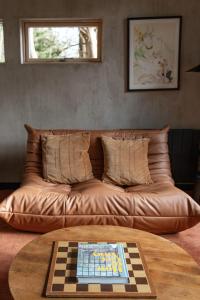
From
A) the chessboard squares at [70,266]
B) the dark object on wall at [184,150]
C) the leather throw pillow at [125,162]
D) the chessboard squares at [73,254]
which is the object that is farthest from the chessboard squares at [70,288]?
the dark object on wall at [184,150]

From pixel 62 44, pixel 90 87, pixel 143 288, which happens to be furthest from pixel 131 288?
pixel 62 44

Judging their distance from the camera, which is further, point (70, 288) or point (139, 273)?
point (139, 273)

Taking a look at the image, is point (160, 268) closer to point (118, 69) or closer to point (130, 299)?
point (130, 299)

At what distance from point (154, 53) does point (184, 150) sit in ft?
3.64

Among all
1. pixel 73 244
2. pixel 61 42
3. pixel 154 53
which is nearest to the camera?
pixel 73 244

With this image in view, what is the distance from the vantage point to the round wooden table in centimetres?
121

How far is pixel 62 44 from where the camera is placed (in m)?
3.43

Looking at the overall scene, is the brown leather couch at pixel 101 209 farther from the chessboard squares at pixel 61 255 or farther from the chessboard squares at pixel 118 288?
the chessboard squares at pixel 118 288

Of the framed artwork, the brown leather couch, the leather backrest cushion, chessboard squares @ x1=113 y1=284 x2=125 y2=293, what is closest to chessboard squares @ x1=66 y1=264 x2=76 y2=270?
chessboard squares @ x1=113 y1=284 x2=125 y2=293

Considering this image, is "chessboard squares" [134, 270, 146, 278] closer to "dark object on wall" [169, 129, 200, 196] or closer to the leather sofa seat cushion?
the leather sofa seat cushion

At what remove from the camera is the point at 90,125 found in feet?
11.4

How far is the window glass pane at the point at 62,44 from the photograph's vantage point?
3.41 meters

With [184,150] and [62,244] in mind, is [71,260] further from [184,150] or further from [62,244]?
[184,150]

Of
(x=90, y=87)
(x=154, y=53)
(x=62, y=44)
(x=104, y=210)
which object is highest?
(x=62, y=44)
